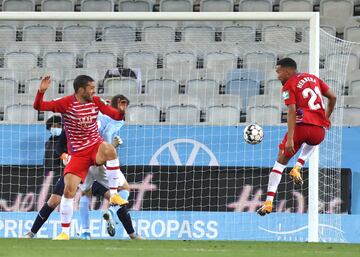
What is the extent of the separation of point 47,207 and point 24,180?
2527mm

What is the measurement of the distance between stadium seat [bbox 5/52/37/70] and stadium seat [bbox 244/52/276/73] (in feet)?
10.2

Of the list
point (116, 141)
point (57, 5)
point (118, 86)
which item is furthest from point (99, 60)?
point (57, 5)

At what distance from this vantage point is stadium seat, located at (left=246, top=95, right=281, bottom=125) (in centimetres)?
1631

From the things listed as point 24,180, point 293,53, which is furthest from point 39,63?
point 293,53

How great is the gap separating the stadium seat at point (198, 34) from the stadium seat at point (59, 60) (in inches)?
71.0

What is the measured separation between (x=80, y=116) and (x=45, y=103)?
463 millimetres

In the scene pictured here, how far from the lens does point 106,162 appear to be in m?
12.9

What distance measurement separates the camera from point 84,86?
12.2m

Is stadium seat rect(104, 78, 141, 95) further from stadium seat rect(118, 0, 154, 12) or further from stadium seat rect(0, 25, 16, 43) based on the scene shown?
stadium seat rect(118, 0, 154, 12)

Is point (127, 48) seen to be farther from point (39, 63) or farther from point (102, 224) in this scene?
point (102, 224)

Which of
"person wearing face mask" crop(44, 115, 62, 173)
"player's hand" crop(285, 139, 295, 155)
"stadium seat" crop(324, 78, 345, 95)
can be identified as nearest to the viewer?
"player's hand" crop(285, 139, 295, 155)

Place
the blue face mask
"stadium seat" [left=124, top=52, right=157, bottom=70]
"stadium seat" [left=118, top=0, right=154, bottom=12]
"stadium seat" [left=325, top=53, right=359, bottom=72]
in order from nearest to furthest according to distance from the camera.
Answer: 1. the blue face mask
2. "stadium seat" [left=325, top=53, right=359, bottom=72]
3. "stadium seat" [left=124, top=52, right=157, bottom=70]
4. "stadium seat" [left=118, top=0, right=154, bottom=12]

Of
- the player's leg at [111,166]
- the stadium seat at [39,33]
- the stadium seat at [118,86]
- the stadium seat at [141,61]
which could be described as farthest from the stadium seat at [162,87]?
the player's leg at [111,166]

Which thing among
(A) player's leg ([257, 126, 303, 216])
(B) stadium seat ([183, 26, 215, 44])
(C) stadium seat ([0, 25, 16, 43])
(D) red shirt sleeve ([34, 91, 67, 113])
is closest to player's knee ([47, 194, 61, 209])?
(D) red shirt sleeve ([34, 91, 67, 113])
